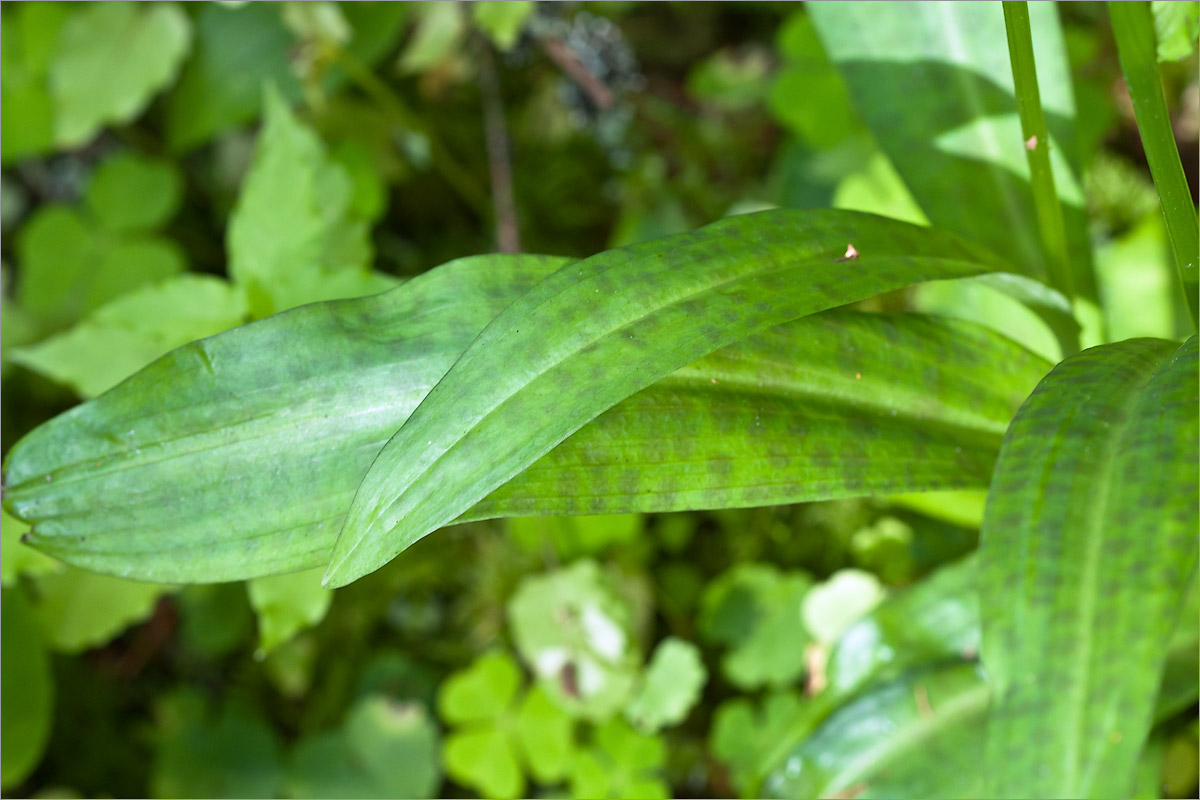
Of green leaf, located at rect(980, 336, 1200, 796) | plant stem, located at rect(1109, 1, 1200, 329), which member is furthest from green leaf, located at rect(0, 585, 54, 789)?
plant stem, located at rect(1109, 1, 1200, 329)

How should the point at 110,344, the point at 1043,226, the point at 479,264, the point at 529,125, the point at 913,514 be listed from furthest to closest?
the point at 529,125, the point at 913,514, the point at 110,344, the point at 1043,226, the point at 479,264

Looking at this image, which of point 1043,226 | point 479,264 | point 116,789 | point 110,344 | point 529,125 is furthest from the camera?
point 529,125

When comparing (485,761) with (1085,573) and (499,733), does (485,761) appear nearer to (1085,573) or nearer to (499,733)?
(499,733)

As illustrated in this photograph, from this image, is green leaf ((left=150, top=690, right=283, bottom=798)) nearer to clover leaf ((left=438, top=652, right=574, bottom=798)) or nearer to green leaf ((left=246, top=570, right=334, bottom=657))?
clover leaf ((left=438, top=652, right=574, bottom=798))

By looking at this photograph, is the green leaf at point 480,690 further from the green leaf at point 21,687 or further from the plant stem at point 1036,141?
the plant stem at point 1036,141

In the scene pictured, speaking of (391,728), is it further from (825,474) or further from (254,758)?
(825,474)

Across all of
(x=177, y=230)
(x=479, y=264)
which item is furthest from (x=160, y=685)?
(x=479, y=264)

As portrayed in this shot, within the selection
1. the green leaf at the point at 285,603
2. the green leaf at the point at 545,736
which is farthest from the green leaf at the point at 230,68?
the green leaf at the point at 545,736
